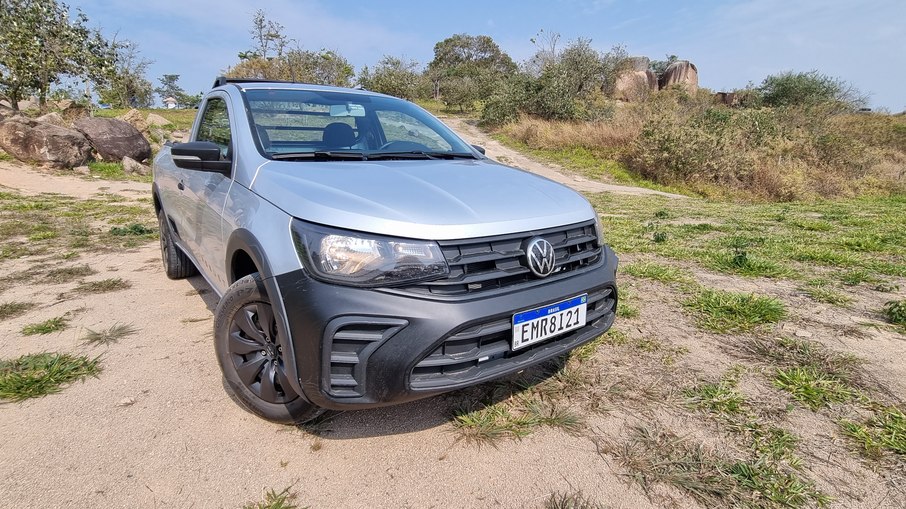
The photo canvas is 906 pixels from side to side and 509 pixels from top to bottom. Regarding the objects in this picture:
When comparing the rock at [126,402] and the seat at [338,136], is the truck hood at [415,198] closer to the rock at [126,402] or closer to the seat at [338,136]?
the seat at [338,136]

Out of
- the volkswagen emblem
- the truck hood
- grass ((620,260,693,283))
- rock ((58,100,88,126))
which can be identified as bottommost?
grass ((620,260,693,283))

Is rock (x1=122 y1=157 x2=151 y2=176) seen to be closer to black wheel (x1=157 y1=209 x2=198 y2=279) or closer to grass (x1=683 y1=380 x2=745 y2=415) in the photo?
black wheel (x1=157 y1=209 x2=198 y2=279)

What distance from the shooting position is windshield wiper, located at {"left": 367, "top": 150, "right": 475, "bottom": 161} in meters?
2.50

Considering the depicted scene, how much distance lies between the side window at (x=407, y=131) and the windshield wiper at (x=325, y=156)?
19.8 inches

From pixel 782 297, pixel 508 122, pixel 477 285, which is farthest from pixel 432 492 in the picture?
pixel 508 122

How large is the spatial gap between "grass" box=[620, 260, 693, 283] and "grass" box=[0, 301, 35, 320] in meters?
4.81

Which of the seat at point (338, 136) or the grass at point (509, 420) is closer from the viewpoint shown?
the grass at point (509, 420)

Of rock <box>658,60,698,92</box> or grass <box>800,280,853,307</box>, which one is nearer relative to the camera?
grass <box>800,280,853,307</box>

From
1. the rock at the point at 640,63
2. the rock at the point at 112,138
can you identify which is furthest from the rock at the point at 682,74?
the rock at the point at 112,138

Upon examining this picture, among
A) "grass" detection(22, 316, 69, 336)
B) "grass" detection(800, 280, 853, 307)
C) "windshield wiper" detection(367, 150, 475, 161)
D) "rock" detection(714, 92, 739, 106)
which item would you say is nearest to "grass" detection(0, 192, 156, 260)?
"grass" detection(22, 316, 69, 336)

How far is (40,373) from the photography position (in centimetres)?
237

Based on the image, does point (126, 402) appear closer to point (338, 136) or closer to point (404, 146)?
point (338, 136)

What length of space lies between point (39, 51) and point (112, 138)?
645cm

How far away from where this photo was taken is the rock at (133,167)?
39.2 feet
